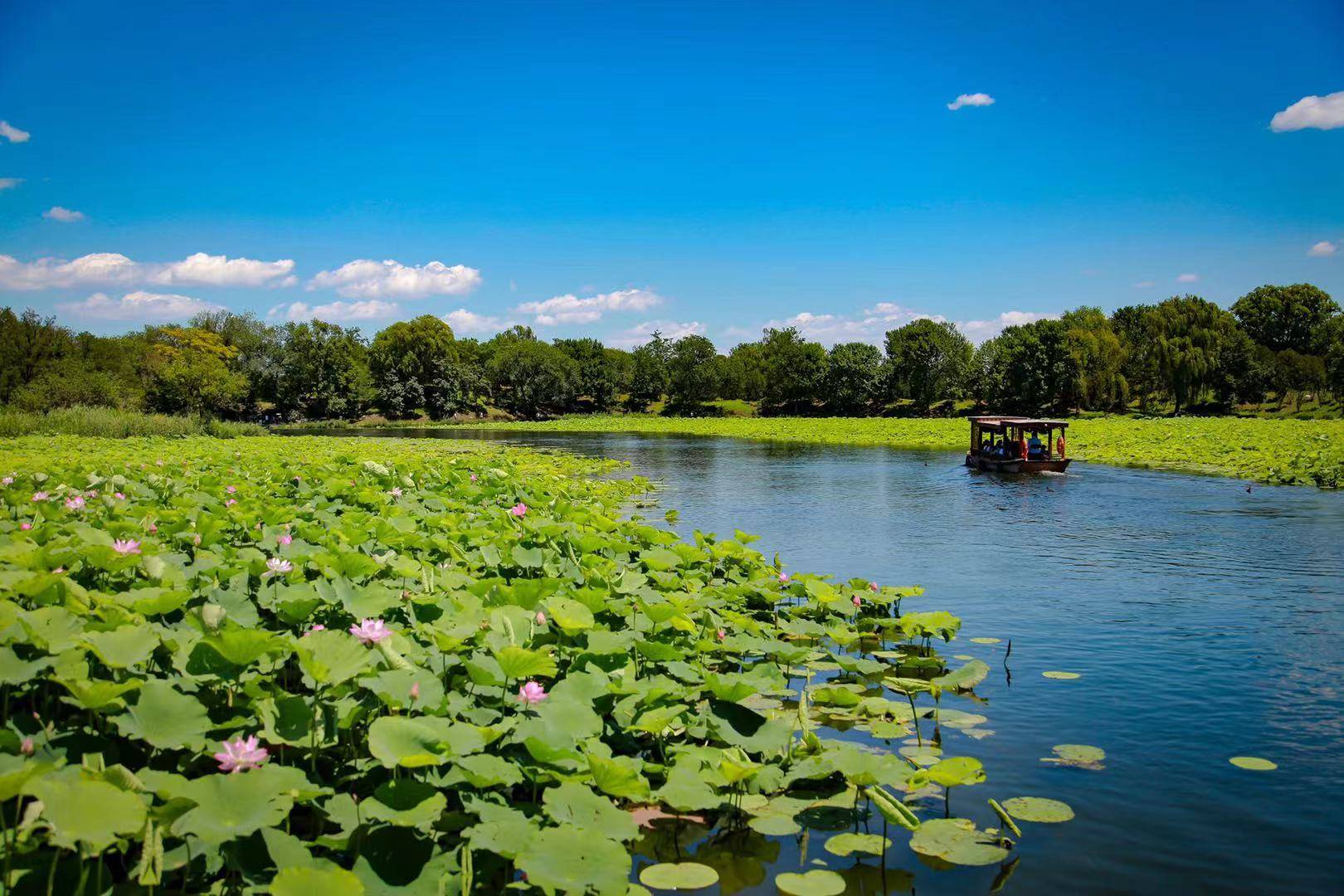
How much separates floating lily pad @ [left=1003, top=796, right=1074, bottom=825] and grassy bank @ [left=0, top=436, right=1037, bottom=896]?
0.14ft

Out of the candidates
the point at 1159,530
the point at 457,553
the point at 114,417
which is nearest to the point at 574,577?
the point at 457,553

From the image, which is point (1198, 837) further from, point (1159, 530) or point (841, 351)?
point (841, 351)

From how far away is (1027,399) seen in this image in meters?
61.8

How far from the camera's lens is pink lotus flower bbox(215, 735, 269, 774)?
2793 mm

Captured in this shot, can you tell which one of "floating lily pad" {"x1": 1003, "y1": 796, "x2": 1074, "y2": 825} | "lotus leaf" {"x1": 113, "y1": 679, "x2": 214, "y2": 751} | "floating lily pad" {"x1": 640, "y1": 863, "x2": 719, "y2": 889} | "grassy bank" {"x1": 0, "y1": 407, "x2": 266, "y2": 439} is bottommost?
"floating lily pad" {"x1": 1003, "y1": 796, "x2": 1074, "y2": 825}

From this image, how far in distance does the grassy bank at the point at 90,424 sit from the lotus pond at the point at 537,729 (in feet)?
79.9

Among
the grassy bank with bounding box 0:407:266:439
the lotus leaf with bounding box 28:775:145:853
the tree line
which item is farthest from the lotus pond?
the tree line

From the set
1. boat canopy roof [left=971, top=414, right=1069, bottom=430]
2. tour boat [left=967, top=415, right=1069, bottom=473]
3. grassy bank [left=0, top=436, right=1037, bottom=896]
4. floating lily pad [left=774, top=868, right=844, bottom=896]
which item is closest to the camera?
grassy bank [left=0, top=436, right=1037, bottom=896]

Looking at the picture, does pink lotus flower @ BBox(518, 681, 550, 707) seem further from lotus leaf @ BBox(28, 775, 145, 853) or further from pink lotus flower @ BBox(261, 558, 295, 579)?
pink lotus flower @ BBox(261, 558, 295, 579)

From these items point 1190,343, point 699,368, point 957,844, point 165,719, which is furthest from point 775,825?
point 699,368

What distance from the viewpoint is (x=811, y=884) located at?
347 cm

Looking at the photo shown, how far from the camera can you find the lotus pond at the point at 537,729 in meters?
2.73

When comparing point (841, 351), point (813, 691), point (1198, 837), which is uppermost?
point (841, 351)

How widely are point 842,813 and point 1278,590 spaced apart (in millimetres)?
8877
